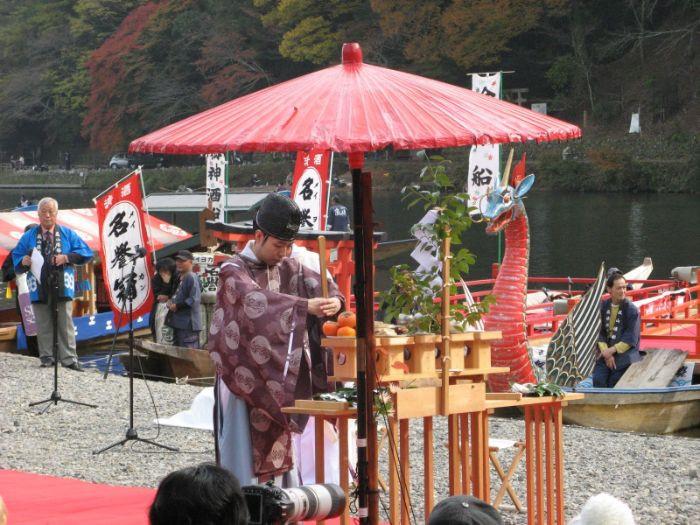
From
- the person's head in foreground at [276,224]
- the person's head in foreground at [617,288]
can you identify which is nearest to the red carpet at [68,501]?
the person's head in foreground at [276,224]

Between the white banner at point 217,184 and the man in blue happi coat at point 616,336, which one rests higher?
the white banner at point 217,184

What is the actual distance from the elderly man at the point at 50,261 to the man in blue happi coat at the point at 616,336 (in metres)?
4.63

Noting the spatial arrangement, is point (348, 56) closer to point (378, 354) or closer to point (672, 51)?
point (378, 354)

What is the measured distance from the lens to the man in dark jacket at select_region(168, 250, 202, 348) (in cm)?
1178

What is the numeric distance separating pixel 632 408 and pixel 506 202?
3.12 meters

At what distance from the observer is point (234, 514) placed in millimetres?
2627

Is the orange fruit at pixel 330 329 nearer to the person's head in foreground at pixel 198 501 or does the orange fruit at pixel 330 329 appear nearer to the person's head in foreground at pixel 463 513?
the person's head in foreground at pixel 463 513

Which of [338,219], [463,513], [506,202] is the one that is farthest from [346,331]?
[338,219]

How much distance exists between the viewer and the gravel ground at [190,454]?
6.44 m

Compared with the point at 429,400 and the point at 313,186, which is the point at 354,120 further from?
the point at 313,186

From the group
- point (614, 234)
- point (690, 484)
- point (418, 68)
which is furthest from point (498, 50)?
point (690, 484)

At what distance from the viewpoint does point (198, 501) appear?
2598 mm

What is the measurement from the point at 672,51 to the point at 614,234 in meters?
13.5

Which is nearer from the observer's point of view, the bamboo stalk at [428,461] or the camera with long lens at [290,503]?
the camera with long lens at [290,503]
